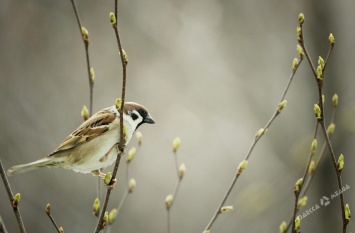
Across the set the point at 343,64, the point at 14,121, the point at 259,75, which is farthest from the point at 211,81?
the point at 14,121

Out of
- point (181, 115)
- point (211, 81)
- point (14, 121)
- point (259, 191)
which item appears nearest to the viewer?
point (259, 191)

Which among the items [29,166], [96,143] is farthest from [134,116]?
[29,166]

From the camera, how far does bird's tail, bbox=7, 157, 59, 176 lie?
1452mm

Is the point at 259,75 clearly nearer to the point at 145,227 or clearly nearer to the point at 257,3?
the point at 257,3

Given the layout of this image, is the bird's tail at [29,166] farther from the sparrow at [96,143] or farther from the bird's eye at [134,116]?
the bird's eye at [134,116]

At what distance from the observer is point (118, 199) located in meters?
4.02

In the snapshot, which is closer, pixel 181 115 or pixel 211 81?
pixel 211 81

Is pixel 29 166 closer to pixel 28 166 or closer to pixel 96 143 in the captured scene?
pixel 28 166

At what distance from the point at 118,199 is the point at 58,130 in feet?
2.49

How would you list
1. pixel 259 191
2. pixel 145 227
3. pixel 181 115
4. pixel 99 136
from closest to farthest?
pixel 99 136
pixel 259 191
pixel 145 227
pixel 181 115

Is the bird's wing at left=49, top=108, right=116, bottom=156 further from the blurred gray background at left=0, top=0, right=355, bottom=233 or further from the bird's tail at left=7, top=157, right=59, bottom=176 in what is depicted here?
the blurred gray background at left=0, top=0, right=355, bottom=233

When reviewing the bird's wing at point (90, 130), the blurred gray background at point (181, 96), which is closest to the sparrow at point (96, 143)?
the bird's wing at point (90, 130)

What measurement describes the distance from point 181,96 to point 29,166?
148 inches

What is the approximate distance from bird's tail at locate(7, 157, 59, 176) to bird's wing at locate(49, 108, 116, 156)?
72 mm
